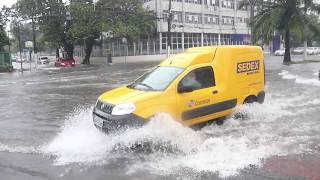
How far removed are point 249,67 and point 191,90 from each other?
255 centimetres

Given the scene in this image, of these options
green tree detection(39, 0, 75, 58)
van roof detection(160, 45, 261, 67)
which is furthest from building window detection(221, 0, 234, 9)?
van roof detection(160, 45, 261, 67)

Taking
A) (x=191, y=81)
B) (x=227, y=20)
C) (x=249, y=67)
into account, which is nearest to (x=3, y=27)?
(x=227, y=20)

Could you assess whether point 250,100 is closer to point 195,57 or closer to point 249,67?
point 249,67

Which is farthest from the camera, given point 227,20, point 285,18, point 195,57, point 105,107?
point 227,20

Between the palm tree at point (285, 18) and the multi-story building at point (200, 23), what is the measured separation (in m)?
26.1

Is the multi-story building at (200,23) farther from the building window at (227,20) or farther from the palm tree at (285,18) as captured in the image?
the palm tree at (285,18)

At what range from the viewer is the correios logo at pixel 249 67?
10.8m

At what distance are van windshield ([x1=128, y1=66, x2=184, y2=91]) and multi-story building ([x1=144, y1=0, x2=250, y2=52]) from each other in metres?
53.8

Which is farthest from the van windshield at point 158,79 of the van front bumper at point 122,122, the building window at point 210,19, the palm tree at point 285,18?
the building window at point 210,19

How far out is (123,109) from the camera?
27.3ft

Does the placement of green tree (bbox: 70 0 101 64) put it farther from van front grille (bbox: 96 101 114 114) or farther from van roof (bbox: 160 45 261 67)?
van front grille (bbox: 96 101 114 114)

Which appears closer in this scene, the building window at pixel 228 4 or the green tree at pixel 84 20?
the green tree at pixel 84 20

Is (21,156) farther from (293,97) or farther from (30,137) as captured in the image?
(293,97)

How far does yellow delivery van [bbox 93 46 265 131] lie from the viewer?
27.7ft
